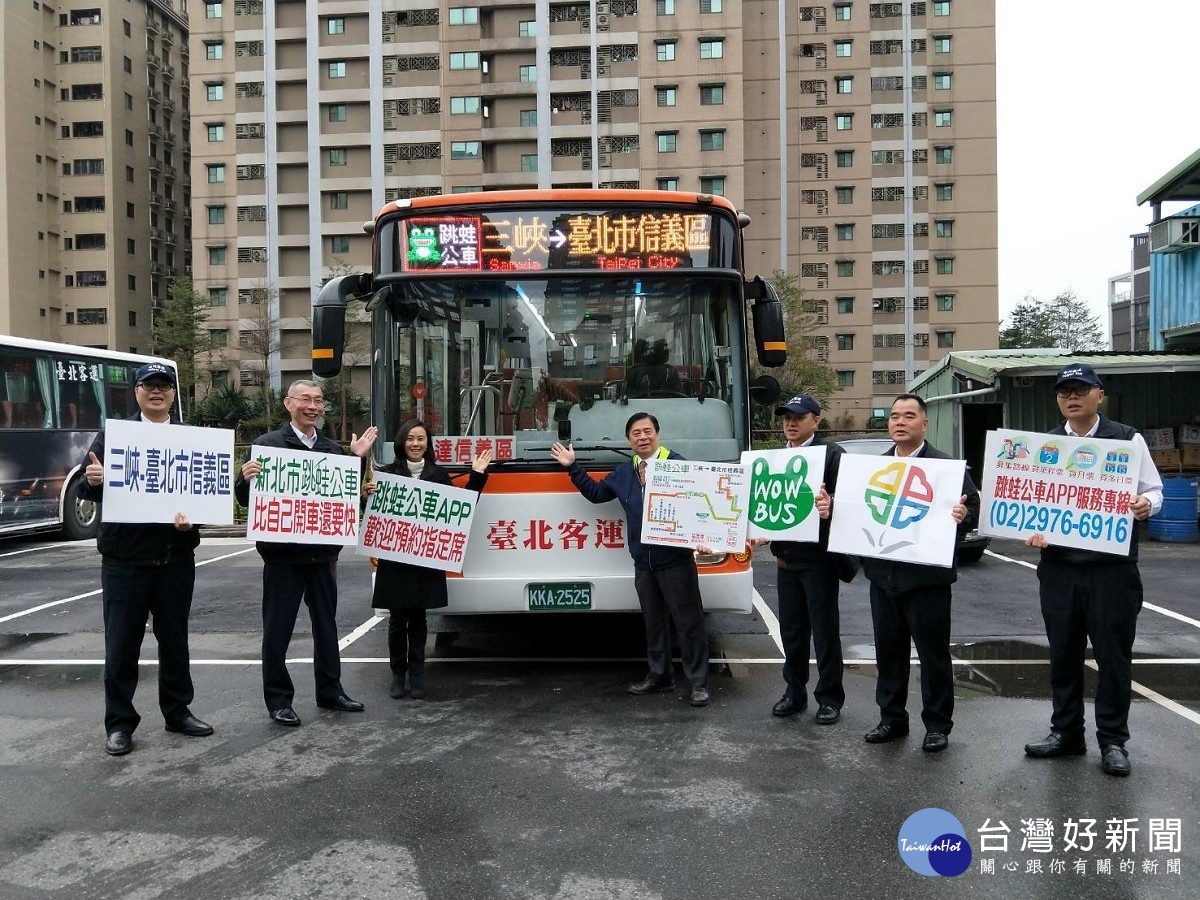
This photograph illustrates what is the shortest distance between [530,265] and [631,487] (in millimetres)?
1724

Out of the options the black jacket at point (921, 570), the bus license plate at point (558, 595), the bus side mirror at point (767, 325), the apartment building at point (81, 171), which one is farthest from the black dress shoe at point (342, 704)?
the apartment building at point (81, 171)

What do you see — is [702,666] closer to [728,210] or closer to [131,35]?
[728,210]

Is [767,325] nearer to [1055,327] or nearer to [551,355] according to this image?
[551,355]

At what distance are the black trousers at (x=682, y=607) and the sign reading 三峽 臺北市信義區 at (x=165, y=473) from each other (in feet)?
8.59

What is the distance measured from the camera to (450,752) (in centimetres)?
539

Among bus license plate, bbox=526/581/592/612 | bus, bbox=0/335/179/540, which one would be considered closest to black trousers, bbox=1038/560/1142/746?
bus license plate, bbox=526/581/592/612

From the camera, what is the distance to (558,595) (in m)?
6.66

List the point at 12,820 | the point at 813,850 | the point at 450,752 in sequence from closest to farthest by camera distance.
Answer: the point at 813,850
the point at 12,820
the point at 450,752

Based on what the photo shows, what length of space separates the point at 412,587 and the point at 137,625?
1.61 meters

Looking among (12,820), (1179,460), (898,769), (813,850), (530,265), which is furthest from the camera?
(1179,460)

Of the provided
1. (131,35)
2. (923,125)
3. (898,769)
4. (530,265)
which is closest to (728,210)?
(530,265)

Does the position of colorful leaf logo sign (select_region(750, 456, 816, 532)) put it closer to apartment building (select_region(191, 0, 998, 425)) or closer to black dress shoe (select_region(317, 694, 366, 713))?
black dress shoe (select_region(317, 694, 366, 713))

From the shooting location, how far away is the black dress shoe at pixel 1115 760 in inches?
193

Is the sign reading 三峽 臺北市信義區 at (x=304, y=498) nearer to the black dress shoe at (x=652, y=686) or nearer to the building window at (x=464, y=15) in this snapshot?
the black dress shoe at (x=652, y=686)
